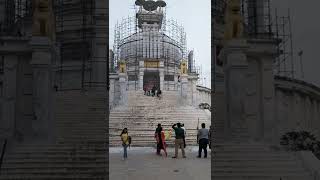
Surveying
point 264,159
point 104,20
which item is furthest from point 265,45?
point 104,20

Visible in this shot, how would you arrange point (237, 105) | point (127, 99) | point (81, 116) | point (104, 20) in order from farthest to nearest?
point (127, 99), point (104, 20), point (81, 116), point (237, 105)

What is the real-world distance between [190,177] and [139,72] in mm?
31226

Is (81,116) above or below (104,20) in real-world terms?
below

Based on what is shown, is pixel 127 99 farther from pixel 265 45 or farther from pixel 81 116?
pixel 265 45

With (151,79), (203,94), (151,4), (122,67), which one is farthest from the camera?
(151,4)

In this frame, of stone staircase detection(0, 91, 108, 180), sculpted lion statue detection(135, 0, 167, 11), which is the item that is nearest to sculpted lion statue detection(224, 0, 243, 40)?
stone staircase detection(0, 91, 108, 180)

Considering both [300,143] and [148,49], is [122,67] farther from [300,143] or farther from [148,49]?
[300,143]

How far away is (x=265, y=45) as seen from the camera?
1316cm

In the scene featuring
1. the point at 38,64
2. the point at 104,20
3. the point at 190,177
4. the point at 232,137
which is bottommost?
the point at 190,177

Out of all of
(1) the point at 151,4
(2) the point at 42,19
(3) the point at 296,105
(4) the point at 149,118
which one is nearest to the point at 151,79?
(1) the point at 151,4

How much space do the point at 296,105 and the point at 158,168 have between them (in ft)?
18.9

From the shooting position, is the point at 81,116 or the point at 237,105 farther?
the point at 81,116

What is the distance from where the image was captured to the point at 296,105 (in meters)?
16.2

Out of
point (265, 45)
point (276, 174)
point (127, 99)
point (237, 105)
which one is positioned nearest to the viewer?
point (276, 174)
